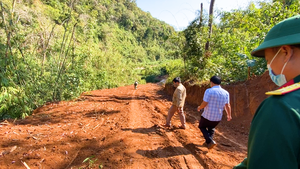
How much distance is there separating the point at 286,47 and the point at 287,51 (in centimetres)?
2

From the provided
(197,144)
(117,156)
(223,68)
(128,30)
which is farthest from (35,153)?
(128,30)

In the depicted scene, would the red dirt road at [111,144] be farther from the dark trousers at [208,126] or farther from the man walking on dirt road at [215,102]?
the man walking on dirt road at [215,102]

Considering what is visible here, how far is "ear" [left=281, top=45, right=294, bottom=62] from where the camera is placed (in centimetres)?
85

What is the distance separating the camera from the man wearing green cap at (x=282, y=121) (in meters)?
0.65

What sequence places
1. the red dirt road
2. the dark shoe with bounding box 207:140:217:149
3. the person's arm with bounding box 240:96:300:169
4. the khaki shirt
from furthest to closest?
the khaki shirt, the dark shoe with bounding box 207:140:217:149, the red dirt road, the person's arm with bounding box 240:96:300:169

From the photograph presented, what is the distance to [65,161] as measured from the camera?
11.1ft

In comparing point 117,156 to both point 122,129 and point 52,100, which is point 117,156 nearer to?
point 122,129

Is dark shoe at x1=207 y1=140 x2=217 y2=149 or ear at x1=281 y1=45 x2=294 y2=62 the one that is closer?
ear at x1=281 y1=45 x2=294 y2=62

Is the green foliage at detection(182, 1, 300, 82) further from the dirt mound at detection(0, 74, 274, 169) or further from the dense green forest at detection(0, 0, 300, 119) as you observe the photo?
the dirt mound at detection(0, 74, 274, 169)

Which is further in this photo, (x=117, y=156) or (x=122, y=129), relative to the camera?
(x=122, y=129)

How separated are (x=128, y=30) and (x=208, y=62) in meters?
54.9

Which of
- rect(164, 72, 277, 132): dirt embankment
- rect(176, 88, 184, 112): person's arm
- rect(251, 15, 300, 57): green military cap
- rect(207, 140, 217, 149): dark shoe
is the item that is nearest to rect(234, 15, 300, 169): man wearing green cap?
rect(251, 15, 300, 57): green military cap

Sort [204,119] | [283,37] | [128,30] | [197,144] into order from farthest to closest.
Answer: [128,30]
[197,144]
[204,119]
[283,37]

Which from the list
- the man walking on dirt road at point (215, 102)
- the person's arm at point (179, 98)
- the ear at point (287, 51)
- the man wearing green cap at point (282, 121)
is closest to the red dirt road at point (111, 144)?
the man walking on dirt road at point (215, 102)
